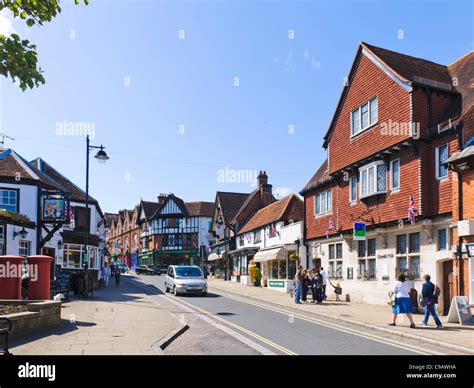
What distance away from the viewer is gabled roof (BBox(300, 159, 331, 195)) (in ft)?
91.2

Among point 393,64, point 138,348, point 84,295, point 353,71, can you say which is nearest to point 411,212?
point 393,64

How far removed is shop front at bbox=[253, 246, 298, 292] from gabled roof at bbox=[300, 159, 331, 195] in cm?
439

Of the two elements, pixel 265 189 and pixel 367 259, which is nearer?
pixel 367 259

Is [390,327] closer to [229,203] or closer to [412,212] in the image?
[412,212]

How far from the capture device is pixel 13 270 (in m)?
14.4

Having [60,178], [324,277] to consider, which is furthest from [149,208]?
[324,277]

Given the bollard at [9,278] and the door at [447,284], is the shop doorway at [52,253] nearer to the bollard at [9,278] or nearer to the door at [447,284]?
the bollard at [9,278]

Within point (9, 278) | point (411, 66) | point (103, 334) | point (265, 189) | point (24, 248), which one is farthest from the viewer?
point (265, 189)

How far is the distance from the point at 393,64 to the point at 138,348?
16.6 m

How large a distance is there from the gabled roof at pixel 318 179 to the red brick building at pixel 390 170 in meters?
0.92

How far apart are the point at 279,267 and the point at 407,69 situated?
17246 millimetres

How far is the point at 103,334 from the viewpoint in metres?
12.1
